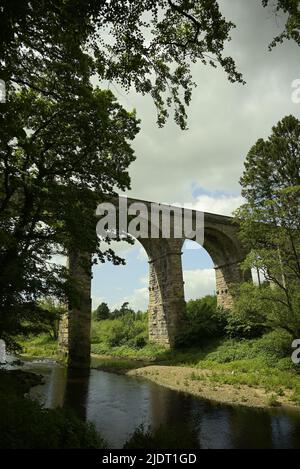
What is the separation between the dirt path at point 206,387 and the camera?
11.7 meters

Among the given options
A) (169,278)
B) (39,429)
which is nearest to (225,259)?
(169,278)

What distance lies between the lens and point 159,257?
26.3 m

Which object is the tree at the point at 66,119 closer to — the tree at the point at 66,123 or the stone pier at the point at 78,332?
the tree at the point at 66,123

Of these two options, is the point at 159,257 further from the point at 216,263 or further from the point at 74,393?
the point at 74,393

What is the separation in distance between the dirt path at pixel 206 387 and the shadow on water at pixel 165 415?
642mm

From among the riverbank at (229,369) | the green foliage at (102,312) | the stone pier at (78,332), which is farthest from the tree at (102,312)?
the stone pier at (78,332)

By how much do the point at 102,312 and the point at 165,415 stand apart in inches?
1871

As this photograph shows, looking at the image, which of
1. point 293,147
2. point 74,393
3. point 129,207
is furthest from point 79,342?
point 293,147

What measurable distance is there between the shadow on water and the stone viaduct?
3956mm

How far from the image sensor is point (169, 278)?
24641 millimetres

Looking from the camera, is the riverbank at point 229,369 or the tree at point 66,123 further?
the riverbank at point 229,369
